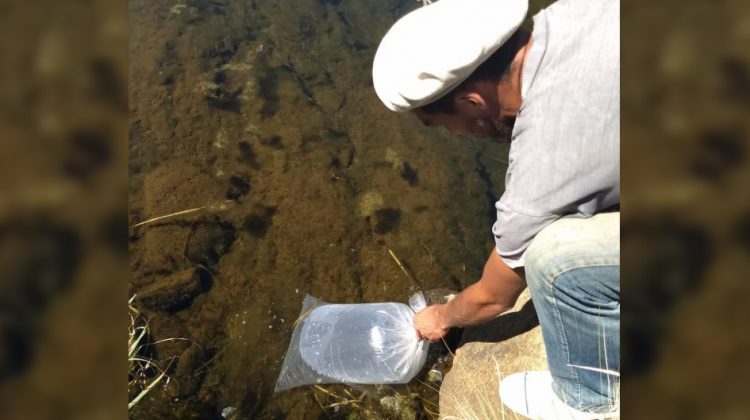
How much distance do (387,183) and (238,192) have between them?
723 mm

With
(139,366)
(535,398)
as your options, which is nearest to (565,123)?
(535,398)

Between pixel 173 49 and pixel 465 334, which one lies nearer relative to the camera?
pixel 465 334

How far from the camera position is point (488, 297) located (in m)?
1.69

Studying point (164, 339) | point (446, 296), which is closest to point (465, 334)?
point (446, 296)

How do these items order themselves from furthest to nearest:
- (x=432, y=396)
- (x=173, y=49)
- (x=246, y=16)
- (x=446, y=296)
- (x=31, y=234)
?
(x=246, y=16) → (x=173, y=49) → (x=446, y=296) → (x=432, y=396) → (x=31, y=234)

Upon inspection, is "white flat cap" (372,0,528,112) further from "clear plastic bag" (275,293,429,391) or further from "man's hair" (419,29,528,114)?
"clear plastic bag" (275,293,429,391)

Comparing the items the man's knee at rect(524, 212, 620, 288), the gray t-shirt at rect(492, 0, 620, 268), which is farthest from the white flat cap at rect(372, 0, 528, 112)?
the man's knee at rect(524, 212, 620, 288)

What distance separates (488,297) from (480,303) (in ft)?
0.19

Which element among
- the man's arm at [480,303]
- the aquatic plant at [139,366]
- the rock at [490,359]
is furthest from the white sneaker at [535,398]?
the aquatic plant at [139,366]

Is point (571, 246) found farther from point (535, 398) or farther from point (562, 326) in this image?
point (535, 398)

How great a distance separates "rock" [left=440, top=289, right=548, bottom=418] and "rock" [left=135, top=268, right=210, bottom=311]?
1088mm

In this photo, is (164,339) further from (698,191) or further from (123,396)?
(698,191)

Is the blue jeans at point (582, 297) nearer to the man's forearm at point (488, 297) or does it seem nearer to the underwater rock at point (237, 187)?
the man's forearm at point (488, 297)

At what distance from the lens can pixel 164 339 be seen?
1991mm
